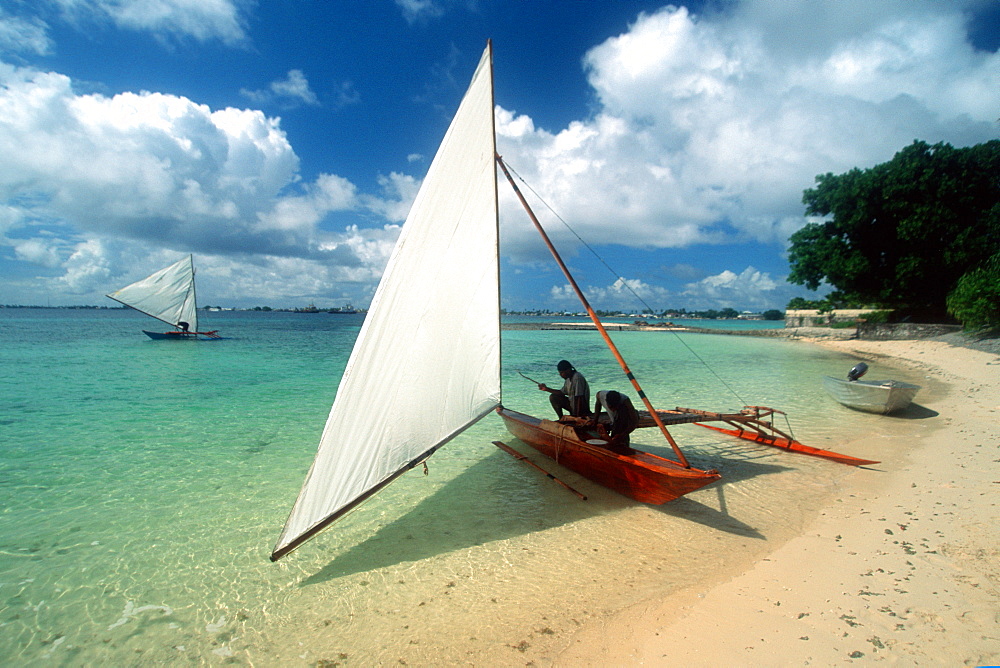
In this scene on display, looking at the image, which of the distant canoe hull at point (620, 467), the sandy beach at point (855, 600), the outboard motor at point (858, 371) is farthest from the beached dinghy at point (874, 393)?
the distant canoe hull at point (620, 467)

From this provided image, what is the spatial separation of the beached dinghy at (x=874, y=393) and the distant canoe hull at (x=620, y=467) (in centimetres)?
912

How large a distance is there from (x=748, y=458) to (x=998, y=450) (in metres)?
4.21

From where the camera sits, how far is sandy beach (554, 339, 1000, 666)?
10.6 ft

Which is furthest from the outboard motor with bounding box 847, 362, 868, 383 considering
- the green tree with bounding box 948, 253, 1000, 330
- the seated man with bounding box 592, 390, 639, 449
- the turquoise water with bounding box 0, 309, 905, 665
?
the green tree with bounding box 948, 253, 1000, 330

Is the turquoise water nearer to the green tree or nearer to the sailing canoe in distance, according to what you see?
the green tree

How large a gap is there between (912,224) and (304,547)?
4184cm

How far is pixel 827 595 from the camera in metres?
A: 3.88

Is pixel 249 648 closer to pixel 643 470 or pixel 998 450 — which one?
pixel 643 470

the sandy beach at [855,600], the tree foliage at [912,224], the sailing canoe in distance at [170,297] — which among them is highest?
the tree foliage at [912,224]

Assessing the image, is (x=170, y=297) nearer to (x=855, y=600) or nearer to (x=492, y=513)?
(x=492, y=513)

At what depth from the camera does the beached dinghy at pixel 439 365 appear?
439cm

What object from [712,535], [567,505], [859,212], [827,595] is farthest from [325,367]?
[859,212]

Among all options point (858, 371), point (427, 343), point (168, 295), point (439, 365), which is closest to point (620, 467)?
point (439, 365)

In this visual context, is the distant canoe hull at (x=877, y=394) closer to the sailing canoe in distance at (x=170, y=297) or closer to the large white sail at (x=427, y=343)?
the large white sail at (x=427, y=343)
